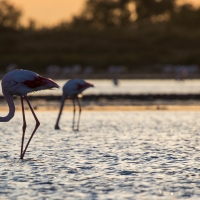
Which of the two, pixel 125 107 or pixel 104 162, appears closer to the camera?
pixel 104 162

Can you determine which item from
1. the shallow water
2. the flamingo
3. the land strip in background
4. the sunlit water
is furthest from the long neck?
the sunlit water

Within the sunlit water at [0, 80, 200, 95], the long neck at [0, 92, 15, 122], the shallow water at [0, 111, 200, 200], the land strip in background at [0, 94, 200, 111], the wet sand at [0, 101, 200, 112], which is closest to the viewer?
the shallow water at [0, 111, 200, 200]

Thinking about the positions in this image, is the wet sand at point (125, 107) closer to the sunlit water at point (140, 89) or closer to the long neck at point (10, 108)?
the sunlit water at point (140, 89)

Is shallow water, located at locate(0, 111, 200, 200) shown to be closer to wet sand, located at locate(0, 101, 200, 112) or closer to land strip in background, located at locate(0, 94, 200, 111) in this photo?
wet sand, located at locate(0, 101, 200, 112)

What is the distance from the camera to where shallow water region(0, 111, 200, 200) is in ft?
24.2

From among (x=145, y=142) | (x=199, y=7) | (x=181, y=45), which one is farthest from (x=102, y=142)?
(x=199, y=7)

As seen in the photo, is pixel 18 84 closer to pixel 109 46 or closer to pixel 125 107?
pixel 125 107

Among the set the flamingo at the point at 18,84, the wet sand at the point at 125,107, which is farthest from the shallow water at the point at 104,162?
the wet sand at the point at 125,107

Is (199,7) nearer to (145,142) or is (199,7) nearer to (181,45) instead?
(181,45)

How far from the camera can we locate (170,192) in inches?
287

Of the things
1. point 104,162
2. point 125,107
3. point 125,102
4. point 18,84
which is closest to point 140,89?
point 125,102

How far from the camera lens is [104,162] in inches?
369

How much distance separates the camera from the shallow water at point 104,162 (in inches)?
291

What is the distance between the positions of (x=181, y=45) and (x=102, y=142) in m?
70.4
